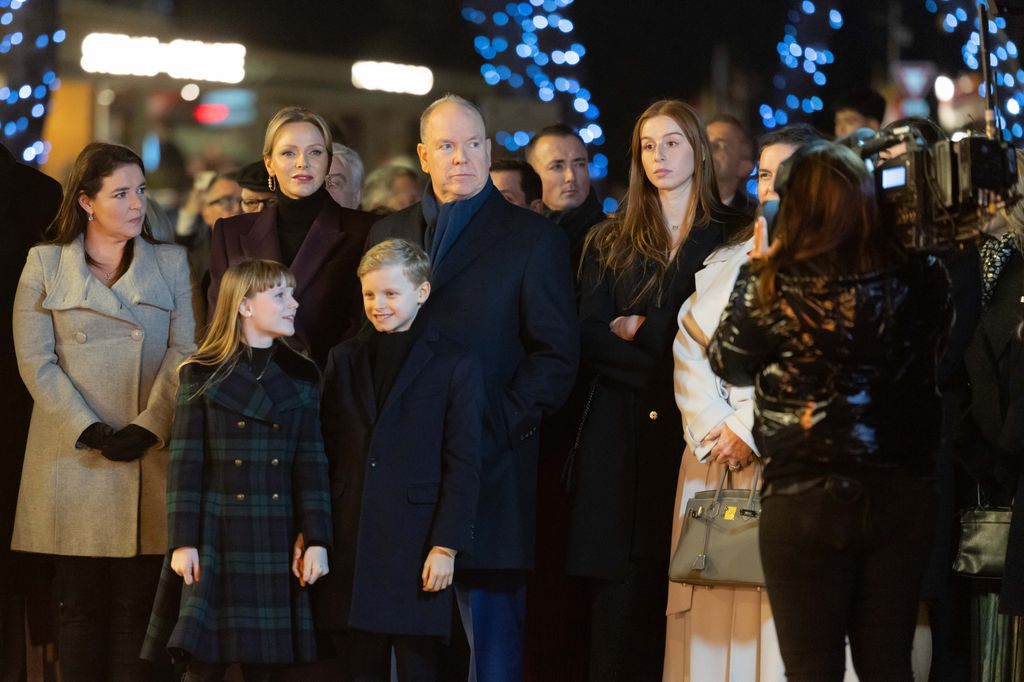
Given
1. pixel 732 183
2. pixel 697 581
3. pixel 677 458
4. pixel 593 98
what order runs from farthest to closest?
pixel 593 98
pixel 732 183
pixel 677 458
pixel 697 581

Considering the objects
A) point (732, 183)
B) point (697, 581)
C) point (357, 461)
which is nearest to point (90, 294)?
point (357, 461)

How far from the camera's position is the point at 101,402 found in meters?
5.09

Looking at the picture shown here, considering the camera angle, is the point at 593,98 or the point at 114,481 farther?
the point at 593,98

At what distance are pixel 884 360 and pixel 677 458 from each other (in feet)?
5.11

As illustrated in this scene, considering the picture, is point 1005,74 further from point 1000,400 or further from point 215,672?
point 215,672

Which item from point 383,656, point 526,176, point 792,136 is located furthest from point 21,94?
point 792,136

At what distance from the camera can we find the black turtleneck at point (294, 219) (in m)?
5.32

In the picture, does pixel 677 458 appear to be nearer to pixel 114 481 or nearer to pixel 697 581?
pixel 697 581

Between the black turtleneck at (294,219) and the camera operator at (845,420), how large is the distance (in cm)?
242

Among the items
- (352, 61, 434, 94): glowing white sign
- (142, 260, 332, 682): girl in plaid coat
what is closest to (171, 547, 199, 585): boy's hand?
A: (142, 260, 332, 682): girl in plaid coat

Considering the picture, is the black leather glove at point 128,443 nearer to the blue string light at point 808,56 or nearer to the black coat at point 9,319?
the black coat at point 9,319

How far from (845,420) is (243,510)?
2057mm

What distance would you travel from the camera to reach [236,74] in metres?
18.3

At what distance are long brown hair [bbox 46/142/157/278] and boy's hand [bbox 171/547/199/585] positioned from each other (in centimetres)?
124
